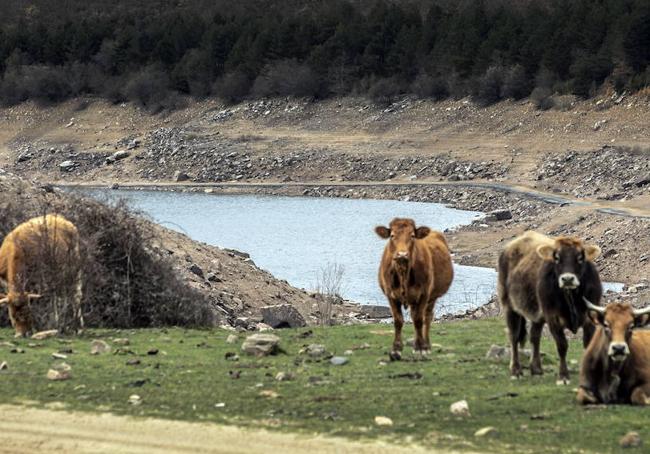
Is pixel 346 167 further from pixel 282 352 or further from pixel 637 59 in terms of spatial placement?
pixel 282 352

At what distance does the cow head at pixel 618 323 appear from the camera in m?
12.5

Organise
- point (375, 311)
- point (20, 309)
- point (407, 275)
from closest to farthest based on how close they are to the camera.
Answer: point (407, 275) → point (20, 309) → point (375, 311)

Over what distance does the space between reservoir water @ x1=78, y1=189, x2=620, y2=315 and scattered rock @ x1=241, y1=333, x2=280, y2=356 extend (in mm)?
6965

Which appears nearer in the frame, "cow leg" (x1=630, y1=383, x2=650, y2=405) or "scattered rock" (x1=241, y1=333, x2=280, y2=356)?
"cow leg" (x1=630, y1=383, x2=650, y2=405)

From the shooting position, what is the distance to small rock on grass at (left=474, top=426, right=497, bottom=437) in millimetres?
11727

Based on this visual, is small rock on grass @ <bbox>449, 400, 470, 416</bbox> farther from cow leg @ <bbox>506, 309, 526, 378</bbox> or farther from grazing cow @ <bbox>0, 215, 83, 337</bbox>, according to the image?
grazing cow @ <bbox>0, 215, 83, 337</bbox>

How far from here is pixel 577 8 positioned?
93.9 metres

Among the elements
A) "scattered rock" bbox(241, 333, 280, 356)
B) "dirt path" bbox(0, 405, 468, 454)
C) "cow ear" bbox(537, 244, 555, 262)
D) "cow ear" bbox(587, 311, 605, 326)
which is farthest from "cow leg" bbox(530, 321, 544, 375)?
"dirt path" bbox(0, 405, 468, 454)

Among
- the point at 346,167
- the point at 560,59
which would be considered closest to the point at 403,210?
the point at 346,167

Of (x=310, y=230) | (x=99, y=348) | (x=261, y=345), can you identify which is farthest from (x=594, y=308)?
(x=310, y=230)

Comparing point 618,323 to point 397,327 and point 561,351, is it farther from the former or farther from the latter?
point 397,327

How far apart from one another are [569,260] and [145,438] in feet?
14.5

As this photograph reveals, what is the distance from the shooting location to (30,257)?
1936 cm

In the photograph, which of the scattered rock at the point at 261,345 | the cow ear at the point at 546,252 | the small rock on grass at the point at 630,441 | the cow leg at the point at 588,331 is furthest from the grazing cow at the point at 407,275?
the small rock on grass at the point at 630,441
